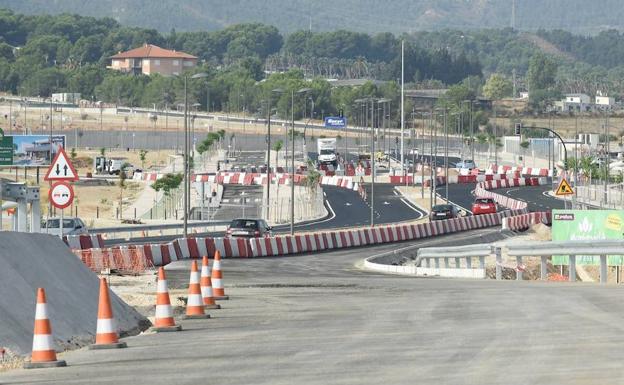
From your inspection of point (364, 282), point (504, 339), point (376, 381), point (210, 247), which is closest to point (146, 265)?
point (210, 247)

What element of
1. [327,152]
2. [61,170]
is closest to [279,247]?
[61,170]

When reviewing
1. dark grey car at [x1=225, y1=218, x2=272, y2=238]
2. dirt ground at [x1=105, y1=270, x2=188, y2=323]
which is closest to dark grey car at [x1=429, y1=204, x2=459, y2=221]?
dark grey car at [x1=225, y1=218, x2=272, y2=238]

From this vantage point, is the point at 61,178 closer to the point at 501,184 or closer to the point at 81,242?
the point at 81,242

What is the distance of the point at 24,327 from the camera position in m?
17.5

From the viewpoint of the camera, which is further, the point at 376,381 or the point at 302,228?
the point at 302,228

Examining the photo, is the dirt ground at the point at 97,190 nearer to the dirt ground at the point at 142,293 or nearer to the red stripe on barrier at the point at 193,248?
the red stripe on barrier at the point at 193,248

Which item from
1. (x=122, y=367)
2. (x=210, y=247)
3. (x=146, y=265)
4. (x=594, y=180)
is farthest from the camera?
(x=594, y=180)

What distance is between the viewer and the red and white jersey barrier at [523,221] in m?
73.6

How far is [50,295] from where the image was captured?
1891 cm

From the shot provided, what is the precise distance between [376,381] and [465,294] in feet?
42.1

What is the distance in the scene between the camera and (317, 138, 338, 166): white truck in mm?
156575

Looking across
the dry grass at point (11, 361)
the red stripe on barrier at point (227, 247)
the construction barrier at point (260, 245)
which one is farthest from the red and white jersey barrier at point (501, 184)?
the dry grass at point (11, 361)

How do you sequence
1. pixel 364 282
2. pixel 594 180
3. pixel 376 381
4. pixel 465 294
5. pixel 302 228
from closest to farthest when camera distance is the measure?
1. pixel 376 381
2. pixel 465 294
3. pixel 364 282
4. pixel 302 228
5. pixel 594 180

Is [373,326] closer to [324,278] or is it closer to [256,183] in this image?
[324,278]
